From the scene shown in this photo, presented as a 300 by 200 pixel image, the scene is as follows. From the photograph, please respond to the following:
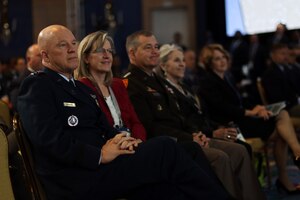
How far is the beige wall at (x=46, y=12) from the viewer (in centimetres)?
1266

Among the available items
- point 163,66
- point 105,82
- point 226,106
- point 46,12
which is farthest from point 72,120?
point 46,12

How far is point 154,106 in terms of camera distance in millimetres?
3807

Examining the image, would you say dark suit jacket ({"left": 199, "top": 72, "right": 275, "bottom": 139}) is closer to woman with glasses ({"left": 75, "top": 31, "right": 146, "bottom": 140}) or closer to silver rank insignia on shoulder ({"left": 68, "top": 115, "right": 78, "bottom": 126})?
woman with glasses ({"left": 75, "top": 31, "right": 146, "bottom": 140})

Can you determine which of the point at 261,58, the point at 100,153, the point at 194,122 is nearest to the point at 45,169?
the point at 100,153

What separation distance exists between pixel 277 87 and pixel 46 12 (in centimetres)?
805

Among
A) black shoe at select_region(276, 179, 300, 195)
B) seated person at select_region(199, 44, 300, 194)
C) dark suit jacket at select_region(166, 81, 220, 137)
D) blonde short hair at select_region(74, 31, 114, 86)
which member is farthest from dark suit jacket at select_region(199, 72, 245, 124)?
blonde short hair at select_region(74, 31, 114, 86)

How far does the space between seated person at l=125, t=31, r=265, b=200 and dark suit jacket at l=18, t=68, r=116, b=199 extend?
950 mm

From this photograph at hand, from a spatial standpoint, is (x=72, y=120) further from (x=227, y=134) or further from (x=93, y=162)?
(x=227, y=134)

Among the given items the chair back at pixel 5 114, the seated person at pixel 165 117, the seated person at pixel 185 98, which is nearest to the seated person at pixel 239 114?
the seated person at pixel 185 98

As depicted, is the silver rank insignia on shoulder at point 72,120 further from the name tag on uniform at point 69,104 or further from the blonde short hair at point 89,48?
the blonde short hair at point 89,48

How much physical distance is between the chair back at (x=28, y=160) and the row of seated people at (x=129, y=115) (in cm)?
3

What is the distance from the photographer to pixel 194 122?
4215 millimetres

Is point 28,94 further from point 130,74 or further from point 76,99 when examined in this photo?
point 130,74

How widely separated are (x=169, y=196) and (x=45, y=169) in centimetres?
57
